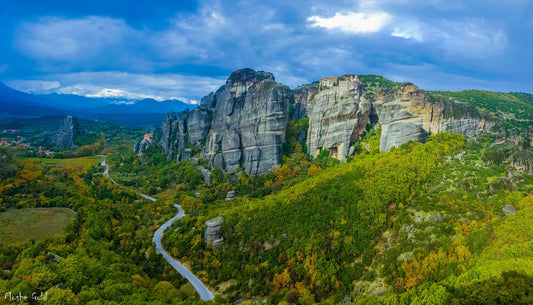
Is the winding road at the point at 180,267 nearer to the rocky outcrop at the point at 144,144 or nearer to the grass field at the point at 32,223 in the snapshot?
the grass field at the point at 32,223

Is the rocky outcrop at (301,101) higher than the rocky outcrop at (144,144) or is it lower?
higher

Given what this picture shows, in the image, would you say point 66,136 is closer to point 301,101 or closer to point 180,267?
point 301,101

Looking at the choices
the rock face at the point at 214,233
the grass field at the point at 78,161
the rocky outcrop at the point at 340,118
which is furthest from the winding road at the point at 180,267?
the grass field at the point at 78,161

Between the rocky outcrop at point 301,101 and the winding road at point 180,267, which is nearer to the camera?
the winding road at point 180,267

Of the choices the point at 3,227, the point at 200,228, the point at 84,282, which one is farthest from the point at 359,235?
the point at 3,227

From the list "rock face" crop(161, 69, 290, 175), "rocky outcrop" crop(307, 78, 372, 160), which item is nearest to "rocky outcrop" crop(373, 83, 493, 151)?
"rocky outcrop" crop(307, 78, 372, 160)

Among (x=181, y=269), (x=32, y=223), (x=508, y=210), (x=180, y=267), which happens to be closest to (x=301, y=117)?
(x=180, y=267)

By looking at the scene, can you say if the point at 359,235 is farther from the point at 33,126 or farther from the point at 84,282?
the point at 33,126
